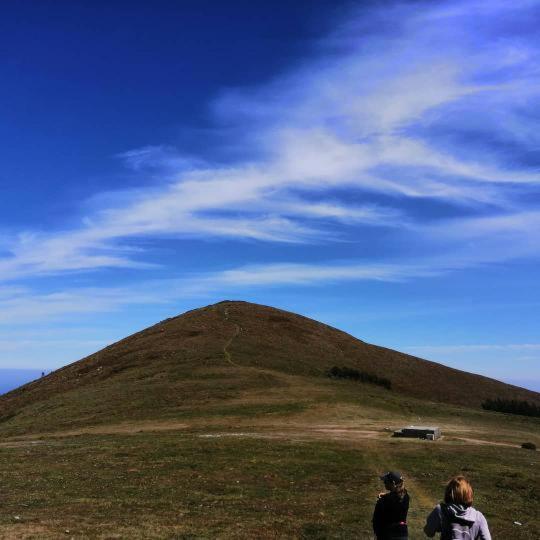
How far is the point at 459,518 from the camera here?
840 cm

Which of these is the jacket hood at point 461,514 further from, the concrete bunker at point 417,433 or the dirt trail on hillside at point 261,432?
the concrete bunker at point 417,433

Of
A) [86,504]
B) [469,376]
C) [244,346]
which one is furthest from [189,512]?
[469,376]

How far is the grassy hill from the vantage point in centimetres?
1814

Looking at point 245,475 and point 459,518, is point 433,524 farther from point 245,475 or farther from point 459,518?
point 245,475

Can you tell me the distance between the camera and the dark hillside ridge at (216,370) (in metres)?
52.1

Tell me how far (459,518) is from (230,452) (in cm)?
2279

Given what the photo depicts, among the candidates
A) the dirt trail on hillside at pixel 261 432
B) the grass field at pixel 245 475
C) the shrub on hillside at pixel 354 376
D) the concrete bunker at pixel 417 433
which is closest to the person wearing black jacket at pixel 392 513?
the grass field at pixel 245 475

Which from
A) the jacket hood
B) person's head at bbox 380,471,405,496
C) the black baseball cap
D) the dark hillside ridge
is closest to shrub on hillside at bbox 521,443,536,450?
the dark hillside ridge

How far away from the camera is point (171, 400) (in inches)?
1987

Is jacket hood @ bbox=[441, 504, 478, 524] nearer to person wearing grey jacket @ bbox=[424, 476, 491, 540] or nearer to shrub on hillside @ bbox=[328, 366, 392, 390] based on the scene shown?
person wearing grey jacket @ bbox=[424, 476, 491, 540]

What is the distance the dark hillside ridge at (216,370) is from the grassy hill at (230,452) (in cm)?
36

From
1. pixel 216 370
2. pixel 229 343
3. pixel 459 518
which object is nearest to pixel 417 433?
pixel 216 370

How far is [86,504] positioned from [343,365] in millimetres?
63501

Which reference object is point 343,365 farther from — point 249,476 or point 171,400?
point 249,476
